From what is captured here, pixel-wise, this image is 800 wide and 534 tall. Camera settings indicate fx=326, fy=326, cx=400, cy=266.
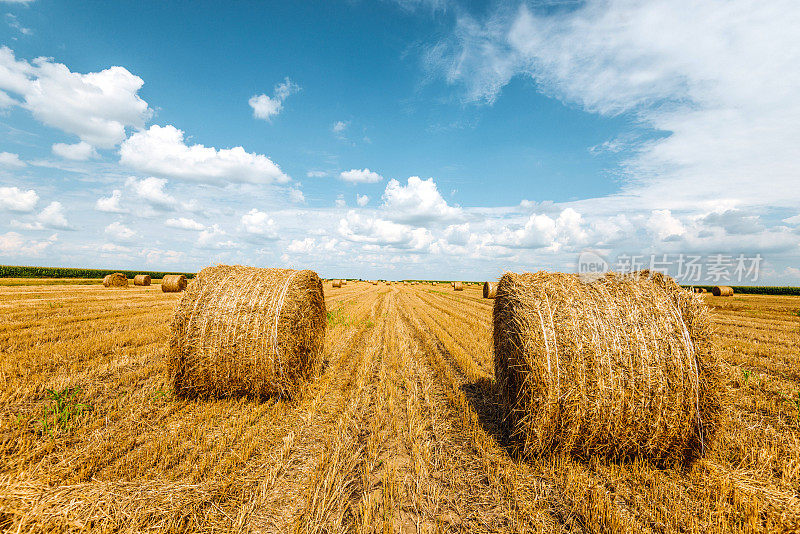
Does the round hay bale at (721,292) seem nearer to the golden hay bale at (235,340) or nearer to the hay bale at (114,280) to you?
the golden hay bale at (235,340)

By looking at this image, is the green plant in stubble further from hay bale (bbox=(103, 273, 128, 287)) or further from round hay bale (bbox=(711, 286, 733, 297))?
round hay bale (bbox=(711, 286, 733, 297))

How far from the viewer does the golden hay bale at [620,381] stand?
162 inches

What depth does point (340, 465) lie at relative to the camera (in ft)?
13.0

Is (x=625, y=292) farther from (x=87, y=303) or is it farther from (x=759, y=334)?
(x=87, y=303)

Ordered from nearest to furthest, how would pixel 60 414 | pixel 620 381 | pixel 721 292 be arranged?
pixel 620 381 → pixel 60 414 → pixel 721 292

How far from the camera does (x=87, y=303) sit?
16688 mm

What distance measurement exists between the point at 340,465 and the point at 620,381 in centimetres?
367

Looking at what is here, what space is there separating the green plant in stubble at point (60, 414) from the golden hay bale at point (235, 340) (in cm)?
128

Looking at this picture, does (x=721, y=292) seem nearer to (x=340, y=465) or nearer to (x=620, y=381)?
(x=620, y=381)

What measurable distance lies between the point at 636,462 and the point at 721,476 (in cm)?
85

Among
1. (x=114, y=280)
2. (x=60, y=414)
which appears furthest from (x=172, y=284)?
(x=60, y=414)

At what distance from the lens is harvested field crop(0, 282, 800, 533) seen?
3.11m

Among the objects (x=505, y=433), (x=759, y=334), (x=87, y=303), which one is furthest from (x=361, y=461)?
(x=87, y=303)

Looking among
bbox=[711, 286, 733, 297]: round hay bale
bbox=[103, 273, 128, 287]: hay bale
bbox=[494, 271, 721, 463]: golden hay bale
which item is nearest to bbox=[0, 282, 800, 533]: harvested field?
bbox=[494, 271, 721, 463]: golden hay bale
